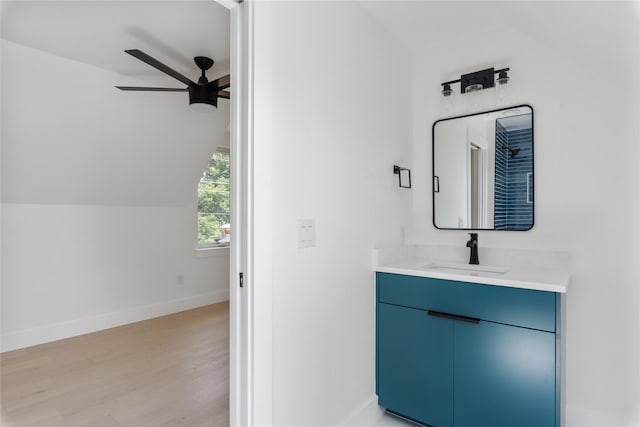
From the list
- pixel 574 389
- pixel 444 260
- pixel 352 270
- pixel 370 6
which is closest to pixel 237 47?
pixel 370 6

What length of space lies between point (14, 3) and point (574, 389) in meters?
3.81

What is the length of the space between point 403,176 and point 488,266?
0.81m

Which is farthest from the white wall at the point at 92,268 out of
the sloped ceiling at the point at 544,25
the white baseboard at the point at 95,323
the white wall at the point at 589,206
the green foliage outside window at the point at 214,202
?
the white wall at the point at 589,206

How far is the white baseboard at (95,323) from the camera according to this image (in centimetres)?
302

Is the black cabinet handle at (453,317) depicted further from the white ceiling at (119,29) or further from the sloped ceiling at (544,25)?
the white ceiling at (119,29)

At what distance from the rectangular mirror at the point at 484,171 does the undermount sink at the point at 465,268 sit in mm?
270

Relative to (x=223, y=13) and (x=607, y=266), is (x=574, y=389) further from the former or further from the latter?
(x=223, y=13)

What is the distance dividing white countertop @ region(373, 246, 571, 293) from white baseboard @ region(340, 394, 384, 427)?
30.0 inches

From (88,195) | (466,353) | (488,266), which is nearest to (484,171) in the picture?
(488,266)

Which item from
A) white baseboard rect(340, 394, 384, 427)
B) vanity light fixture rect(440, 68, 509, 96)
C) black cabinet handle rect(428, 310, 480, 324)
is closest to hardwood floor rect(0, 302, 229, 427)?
white baseboard rect(340, 394, 384, 427)

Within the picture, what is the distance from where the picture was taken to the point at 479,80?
2.21m

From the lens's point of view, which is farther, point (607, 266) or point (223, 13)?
point (223, 13)

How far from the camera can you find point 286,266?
4.84ft

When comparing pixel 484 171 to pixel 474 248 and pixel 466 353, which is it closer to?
pixel 474 248
